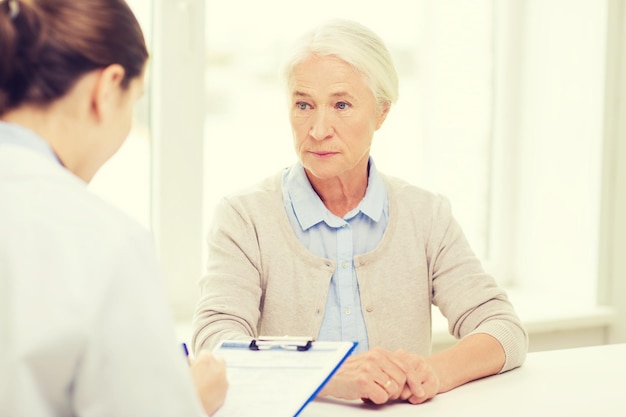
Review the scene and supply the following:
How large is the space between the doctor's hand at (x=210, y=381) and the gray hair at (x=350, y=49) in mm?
814

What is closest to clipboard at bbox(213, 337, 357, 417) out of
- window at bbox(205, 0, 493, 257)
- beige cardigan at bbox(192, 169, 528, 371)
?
beige cardigan at bbox(192, 169, 528, 371)

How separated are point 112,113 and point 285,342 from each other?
60cm

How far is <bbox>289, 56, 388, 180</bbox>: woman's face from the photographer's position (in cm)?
177

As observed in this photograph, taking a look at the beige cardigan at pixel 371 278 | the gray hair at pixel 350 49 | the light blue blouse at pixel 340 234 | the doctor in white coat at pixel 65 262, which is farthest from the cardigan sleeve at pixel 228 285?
the doctor in white coat at pixel 65 262

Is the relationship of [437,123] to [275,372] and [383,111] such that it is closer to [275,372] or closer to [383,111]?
[383,111]

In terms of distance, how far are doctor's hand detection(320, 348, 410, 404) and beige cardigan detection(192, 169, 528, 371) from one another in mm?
302

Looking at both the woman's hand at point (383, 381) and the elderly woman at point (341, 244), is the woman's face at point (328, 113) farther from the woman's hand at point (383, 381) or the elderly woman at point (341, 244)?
the woman's hand at point (383, 381)

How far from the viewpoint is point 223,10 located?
2.57 m

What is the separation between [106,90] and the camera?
86cm

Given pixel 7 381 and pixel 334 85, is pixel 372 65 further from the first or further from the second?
pixel 7 381

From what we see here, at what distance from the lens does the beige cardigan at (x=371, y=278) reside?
5.64 ft

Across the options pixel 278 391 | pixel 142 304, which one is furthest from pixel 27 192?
pixel 278 391

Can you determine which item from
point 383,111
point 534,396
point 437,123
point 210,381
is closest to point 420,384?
point 534,396

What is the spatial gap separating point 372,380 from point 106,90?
72cm
